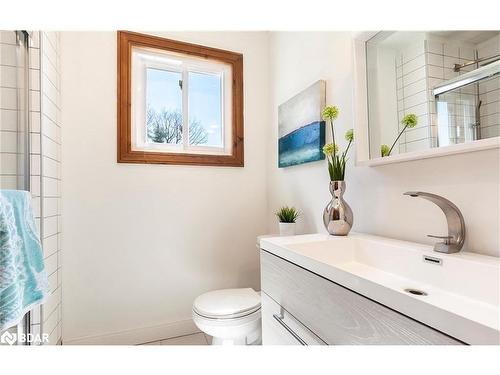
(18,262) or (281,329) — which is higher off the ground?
(18,262)

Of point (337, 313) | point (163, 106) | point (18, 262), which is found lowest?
point (337, 313)

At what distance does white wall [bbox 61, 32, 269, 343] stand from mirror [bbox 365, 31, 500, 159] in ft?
3.61

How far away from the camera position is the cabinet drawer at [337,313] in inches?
19.4

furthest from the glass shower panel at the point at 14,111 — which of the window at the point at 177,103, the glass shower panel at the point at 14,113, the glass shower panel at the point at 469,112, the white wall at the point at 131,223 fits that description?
the glass shower panel at the point at 469,112

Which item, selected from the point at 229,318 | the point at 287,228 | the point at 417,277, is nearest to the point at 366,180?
the point at 417,277

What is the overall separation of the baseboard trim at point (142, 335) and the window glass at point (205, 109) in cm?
129

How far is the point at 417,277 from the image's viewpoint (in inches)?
30.7

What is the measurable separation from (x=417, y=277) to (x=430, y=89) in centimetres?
64

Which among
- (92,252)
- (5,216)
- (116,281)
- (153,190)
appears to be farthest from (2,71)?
(116,281)

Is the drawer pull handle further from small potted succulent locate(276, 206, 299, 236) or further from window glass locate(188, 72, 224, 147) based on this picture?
window glass locate(188, 72, 224, 147)

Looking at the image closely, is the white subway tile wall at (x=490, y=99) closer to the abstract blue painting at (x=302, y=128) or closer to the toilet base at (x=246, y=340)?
the abstract blue painting at (x=302, y=128)

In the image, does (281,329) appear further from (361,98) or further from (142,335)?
(142,335)

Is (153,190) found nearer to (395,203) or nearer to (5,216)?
(5,216)

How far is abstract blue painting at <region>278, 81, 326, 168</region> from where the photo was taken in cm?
140
